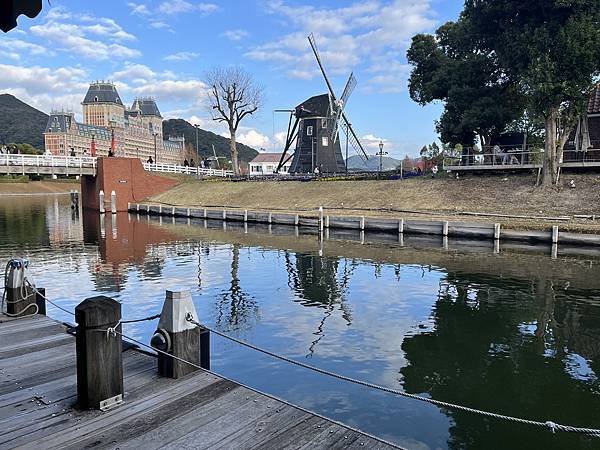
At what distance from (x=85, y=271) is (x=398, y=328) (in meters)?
13.3

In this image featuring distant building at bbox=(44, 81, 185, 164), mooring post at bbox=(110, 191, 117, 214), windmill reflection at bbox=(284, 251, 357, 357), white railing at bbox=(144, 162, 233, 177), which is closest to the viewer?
windmill reflection at bbox=(284, 251, 357, 357)

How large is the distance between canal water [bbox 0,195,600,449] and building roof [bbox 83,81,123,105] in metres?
154

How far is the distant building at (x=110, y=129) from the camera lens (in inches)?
5344

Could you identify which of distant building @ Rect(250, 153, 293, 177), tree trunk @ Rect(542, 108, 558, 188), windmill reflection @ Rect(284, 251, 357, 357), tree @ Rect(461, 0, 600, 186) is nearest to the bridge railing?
tree trunk @ Rect(542, 108, 558, 188)

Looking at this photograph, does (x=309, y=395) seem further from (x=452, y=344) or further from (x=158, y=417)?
(x=452, y=344)

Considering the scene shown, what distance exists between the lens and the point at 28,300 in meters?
8.53

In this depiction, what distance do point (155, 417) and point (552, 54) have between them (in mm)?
32248

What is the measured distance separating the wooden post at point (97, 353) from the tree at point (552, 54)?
30227 mm

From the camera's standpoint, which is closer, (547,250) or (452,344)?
(452,344)

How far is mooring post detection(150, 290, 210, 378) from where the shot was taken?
18.7 ft

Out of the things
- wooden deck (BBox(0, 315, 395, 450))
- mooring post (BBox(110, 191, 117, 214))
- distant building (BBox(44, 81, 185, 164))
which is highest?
distant building (BBox(44, 81, 185, 164))

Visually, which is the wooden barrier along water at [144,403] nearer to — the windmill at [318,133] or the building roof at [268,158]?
the windmill at [318,133]

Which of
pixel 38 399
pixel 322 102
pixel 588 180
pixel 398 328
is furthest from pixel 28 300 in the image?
pixel 322 102

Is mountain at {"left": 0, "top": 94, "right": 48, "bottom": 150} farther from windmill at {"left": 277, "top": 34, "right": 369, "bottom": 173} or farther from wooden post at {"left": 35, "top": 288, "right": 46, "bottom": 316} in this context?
wooden post at {"left": 35, "top": 288, "right": 46, "bottom": 316}
